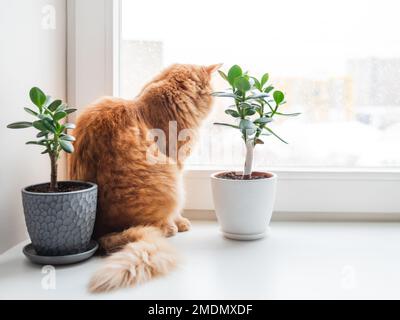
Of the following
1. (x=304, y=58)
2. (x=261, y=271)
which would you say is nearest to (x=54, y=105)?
(x=261, y=271)

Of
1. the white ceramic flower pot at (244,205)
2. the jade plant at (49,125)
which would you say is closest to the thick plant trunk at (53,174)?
the jade plant at (49,125)

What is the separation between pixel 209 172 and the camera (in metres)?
1.20

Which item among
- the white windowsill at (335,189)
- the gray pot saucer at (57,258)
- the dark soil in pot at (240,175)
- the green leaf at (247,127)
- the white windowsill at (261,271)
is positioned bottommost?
the white windowsill at (261,271)

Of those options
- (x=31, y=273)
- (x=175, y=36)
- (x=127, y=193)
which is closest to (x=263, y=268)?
(x=127, y=193)

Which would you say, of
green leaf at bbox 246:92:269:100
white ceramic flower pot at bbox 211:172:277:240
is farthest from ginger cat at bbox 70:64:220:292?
green leaf at bbox 246:92:269:100

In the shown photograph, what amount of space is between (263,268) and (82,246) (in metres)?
0.37

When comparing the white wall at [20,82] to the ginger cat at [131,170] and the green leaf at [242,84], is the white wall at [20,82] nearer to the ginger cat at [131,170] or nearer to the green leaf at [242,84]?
the ginger cat at [131,170]

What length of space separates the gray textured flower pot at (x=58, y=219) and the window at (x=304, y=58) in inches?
19.4

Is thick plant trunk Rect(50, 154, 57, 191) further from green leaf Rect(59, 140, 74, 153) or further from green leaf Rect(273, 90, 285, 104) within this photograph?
green leaf Rect(273, 90, 285, 104)

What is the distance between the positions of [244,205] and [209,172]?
0.79ft

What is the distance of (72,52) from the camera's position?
118 centimetres

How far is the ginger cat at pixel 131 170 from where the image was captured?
0.92 meters
